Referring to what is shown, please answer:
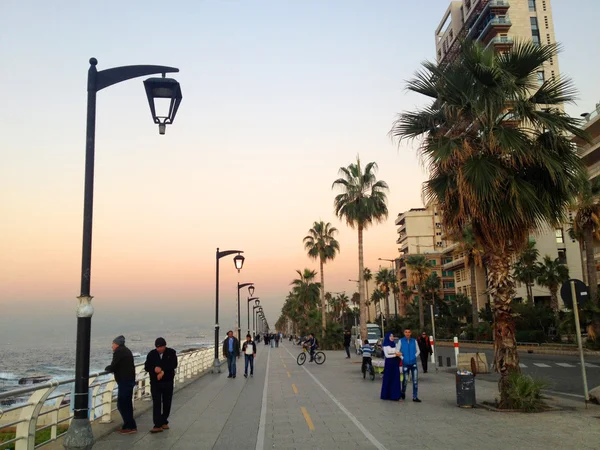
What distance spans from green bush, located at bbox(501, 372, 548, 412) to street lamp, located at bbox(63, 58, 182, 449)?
9.03m

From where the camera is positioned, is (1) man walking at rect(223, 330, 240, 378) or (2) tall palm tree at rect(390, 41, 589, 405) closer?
(2) tall palm tree at rect(390, 41, 589, 405)

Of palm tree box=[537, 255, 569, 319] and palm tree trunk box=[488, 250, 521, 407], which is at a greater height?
palm tree box=[537, 255, 569, 319]

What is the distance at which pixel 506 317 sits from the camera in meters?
12.8

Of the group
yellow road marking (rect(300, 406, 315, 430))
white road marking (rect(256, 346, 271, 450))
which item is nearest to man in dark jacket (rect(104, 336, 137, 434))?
white road marking (rect(256, 346, 271, 450))

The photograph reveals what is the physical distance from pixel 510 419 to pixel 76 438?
8.30 metres

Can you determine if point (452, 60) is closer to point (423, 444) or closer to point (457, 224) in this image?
point (457, 224)

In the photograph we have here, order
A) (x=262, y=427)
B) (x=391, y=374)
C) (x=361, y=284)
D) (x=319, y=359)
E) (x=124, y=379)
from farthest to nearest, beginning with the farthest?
1. (x=361, y=284)
2. (x=319, y=359)
3. (x=391, y=374)
4. (x=262, y=427)
5. (x=124, y=379)

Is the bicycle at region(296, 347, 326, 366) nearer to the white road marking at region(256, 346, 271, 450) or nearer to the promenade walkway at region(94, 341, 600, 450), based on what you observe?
the promenade walkway at region(94, 341, 600, 450)

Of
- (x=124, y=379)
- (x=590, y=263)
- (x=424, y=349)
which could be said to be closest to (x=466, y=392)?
(x=124, y=379)

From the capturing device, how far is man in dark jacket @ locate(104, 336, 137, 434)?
9859 millimetres

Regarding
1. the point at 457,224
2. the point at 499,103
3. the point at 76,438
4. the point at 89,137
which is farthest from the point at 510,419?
the point at 89,137

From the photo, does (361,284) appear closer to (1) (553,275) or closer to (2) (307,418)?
(1) (553,275)

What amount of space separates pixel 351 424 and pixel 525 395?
166 inches

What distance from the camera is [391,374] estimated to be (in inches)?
560
